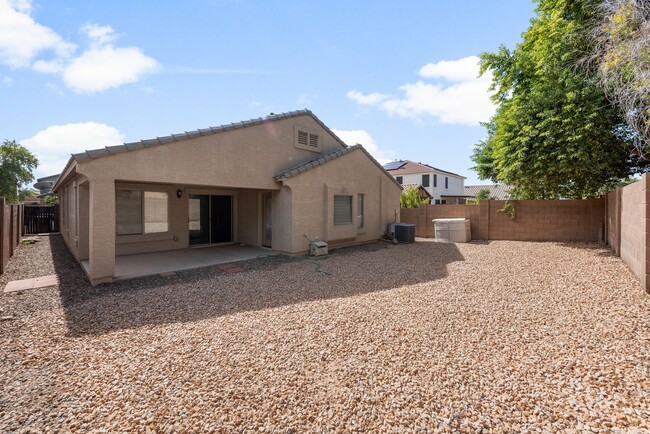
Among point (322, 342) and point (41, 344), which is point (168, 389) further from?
point (41, 344)

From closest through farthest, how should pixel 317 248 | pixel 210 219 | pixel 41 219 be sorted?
1. pixel 317 248
2. pixel 210 219
3. pixel 41 219

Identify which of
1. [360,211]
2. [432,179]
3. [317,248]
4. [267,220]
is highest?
[432,179]

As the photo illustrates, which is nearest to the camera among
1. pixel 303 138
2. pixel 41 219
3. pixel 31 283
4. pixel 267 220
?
pixel 31 283

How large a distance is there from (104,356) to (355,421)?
336 cm

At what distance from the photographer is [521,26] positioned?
14.3 meters

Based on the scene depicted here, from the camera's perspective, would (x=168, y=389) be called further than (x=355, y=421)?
Yes

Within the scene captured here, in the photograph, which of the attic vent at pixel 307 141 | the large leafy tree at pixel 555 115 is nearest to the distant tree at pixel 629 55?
the large leafy tree at pixel 555 115

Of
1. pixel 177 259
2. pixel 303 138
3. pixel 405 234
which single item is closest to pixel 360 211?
pixel 405 234

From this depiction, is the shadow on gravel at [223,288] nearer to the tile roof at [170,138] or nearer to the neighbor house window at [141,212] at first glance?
the neighbor house window at [141,212]

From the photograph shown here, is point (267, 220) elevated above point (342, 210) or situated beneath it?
situated beneath

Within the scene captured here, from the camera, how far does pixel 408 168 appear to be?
137ft

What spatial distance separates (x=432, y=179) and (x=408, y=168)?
3.78 meters

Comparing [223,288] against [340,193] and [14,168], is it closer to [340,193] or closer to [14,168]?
[340,193]

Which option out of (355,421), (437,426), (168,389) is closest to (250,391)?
(168,389)
